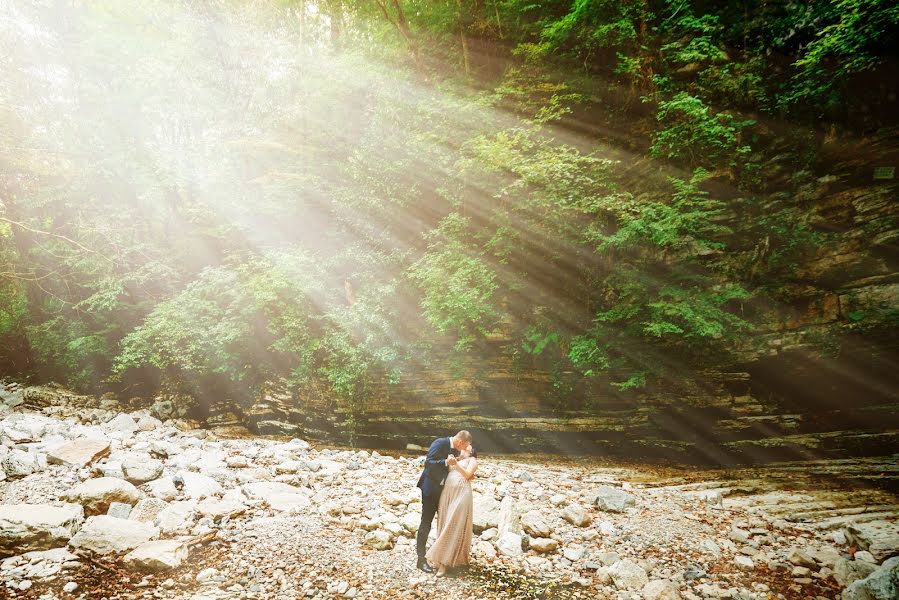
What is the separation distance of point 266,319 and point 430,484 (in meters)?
9.16

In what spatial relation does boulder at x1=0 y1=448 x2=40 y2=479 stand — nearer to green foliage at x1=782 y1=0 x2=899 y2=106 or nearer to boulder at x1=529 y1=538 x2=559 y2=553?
boulder at x1=529 y1=538 x2=559 y2=553

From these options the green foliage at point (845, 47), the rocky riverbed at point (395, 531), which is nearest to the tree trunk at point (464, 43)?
the green foliage at point (845, 47)

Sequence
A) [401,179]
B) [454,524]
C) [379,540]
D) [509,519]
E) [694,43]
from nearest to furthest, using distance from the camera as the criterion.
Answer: [454,524], [379,540], [509,519], [694,43], [401,179]

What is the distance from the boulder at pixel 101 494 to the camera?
479cm

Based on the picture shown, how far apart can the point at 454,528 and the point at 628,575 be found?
193cm

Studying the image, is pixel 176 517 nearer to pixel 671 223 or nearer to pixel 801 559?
pixel 801 559

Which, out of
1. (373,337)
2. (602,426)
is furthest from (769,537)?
(373,337)

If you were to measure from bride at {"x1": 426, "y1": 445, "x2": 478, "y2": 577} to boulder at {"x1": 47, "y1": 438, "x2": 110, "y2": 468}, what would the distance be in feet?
20.6

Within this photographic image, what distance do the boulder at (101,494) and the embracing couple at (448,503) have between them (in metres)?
A: 4.00

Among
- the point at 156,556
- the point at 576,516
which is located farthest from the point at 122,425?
the point at 576,516

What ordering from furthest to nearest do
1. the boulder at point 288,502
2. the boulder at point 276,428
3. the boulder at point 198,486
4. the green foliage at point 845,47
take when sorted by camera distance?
the boulder at point 276,428 < the green foliage at point 845,47 < the boulder at point 198,486 < the boulder at point 288,502

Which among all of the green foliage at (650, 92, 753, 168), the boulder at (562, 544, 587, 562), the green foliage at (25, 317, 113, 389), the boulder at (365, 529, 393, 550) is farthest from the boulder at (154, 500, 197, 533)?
the green foliage at (25, 317, 113, 389)

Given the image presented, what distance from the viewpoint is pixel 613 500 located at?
5852 millimetres

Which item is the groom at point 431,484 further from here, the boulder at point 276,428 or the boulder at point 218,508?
the boulder at point 276,428
